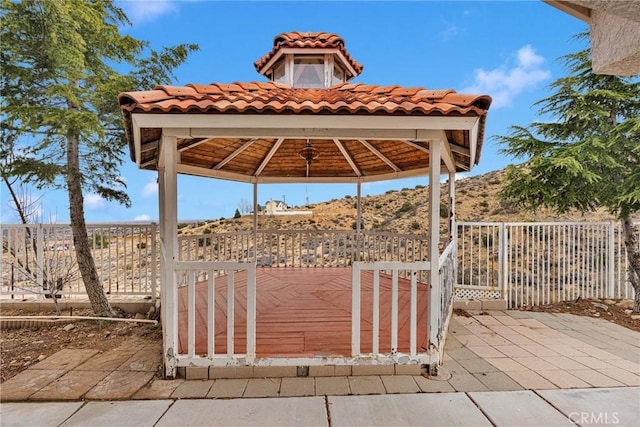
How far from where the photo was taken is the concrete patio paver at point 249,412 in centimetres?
252

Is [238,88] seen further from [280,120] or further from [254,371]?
[254,371]

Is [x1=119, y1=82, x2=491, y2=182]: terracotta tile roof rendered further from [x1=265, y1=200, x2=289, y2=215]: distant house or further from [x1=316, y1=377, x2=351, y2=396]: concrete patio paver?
[x1=265, y1=200, x2=289, y2=215]: distant house

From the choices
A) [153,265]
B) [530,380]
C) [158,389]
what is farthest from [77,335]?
[530,380]

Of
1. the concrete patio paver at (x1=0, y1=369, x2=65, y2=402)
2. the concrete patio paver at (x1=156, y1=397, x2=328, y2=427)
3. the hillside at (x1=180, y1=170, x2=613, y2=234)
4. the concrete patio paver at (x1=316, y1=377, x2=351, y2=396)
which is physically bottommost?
the concrete patio paver at (x1=0, y1=369, x2=65, y2=402)

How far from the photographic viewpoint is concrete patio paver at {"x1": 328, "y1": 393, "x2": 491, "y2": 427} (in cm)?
253

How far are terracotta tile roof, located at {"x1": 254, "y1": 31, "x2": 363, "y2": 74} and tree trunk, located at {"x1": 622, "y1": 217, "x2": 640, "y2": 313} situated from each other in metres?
6.23

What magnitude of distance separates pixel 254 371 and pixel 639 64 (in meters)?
3.98

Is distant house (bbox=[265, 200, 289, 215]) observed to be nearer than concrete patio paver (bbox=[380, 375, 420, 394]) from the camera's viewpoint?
No

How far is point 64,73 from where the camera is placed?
16.3ft

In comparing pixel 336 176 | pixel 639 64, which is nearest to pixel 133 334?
pixel 336 176

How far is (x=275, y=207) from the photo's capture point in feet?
73.3

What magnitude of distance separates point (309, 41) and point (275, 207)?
662 inches

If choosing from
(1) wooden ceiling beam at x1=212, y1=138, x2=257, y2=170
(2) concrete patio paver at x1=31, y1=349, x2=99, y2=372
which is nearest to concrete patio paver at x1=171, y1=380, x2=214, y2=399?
(2) concrete patio paver at x1=31, y1=349, x2=99, y2=372

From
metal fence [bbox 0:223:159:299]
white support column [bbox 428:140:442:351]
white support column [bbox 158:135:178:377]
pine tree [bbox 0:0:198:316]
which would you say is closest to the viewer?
white support column [bbox 158:135:178:377]
